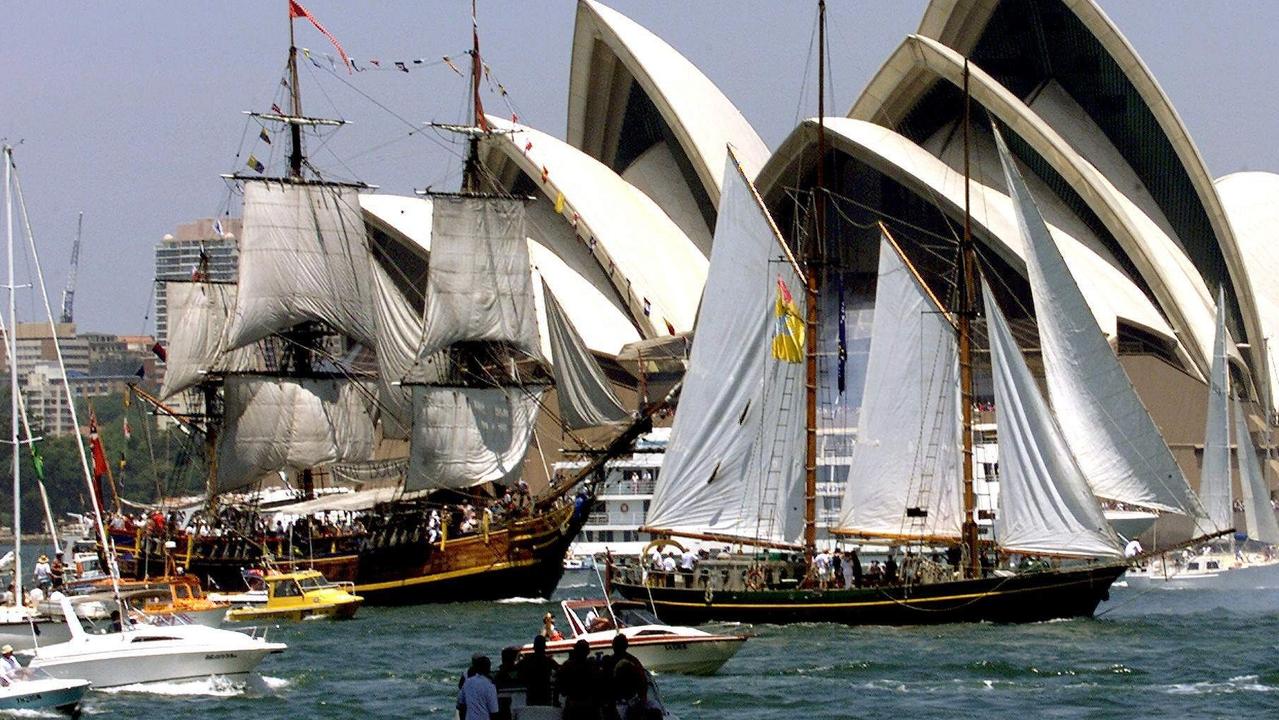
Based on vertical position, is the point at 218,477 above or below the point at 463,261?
below

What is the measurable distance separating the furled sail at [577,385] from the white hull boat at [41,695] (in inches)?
1113

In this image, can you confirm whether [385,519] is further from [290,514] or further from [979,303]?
[979,303]

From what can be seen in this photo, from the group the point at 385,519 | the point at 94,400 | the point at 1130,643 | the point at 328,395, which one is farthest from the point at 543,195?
the point at 94,400

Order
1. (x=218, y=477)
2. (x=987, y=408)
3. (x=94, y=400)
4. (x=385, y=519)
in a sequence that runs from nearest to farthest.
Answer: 1. (x=385, y=519)
2. (x=218, y=477)
3. (x=987, y=408)
4. (x=94, y=400)

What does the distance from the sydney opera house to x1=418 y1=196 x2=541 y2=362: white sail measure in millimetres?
7750

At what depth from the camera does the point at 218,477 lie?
2331 inches

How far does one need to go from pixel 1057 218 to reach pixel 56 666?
4601 centimetres

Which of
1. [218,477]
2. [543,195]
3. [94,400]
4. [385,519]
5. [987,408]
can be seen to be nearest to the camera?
[385,519]

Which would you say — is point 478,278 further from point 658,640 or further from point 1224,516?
point 658,640

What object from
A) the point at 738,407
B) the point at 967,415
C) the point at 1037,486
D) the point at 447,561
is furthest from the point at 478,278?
the point at 1037,486

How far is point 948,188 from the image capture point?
69.8m

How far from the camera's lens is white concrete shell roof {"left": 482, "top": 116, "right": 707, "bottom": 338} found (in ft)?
Result: 249

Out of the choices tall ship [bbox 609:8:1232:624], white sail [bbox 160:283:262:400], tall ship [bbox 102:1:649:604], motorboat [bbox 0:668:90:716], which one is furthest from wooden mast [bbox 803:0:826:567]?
white sail [bbox 160:283:262:400]

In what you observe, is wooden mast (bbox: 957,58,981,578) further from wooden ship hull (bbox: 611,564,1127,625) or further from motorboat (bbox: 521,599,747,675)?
motorboat (bbox: 521,599,747,675)
